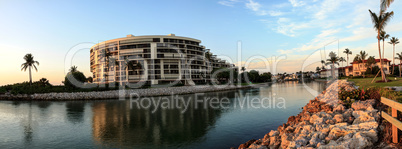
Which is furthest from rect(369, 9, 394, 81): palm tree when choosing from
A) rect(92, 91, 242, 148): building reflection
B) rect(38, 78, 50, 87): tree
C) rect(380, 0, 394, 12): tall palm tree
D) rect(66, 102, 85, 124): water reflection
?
rect(38, 78, 50, 87): tree

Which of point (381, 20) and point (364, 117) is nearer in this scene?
point (364, 117)

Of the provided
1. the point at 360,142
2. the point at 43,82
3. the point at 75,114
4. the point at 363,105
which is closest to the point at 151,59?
the point at 43,82

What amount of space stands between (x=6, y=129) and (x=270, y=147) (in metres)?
28.2

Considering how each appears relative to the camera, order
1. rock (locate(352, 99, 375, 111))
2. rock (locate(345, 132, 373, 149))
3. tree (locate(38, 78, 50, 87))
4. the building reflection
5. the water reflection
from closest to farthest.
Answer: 1. rock (locate(345, 132, 373, 149))
2. rock (locate(352, 99, 375, 111))
3. the building reflection
4. the water reflection
5. tree (locate(38, 78, 50, 87))

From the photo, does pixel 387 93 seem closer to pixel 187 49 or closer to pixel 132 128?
pixel 132 128

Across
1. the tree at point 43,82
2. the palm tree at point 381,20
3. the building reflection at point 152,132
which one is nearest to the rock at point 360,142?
the building reflection at point 152,132

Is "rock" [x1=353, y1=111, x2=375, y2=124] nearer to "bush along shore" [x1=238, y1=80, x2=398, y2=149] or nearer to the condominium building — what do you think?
"bush along shore" [x1=238, y1=80, x2=398, y2=149]

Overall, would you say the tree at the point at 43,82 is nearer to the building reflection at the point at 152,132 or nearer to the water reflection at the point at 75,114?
the water reflection at the point at 75,114

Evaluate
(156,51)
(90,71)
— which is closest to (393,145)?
(156,51)

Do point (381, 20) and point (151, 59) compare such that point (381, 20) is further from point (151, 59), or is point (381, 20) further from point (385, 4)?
point (151, 59)

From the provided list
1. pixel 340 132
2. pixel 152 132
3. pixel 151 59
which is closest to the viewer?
pixel 340 132

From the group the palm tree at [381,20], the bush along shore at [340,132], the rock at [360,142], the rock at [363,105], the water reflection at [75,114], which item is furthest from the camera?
the palm tree at [381,20]

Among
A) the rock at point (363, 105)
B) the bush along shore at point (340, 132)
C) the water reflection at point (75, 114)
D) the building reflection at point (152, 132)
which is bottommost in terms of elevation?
the water reflection at point (75, 114)

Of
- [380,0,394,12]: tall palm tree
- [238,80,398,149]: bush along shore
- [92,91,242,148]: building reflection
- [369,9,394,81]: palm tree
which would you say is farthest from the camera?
[369,9,394,81]: palm tree
